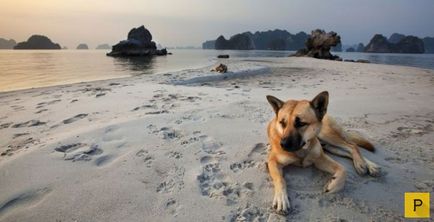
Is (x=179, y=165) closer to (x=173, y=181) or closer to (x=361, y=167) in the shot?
(x=173, y=181)

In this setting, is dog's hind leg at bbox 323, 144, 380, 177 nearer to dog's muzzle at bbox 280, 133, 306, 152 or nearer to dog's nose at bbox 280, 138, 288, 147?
dog's muzzle at bbox 280, 133, 306, 152

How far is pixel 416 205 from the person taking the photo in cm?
286

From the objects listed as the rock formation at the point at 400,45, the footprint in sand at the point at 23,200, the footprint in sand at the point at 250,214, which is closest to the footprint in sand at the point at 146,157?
the footprint in sand at the point at 23,200

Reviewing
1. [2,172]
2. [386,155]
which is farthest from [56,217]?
[386,155]

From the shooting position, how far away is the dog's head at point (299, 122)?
10.0 feet

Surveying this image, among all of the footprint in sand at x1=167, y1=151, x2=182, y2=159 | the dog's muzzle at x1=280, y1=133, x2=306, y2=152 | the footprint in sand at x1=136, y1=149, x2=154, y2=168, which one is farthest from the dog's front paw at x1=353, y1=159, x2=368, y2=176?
the footprint in sand at x1=136, y1=149, x2=154, y2=168

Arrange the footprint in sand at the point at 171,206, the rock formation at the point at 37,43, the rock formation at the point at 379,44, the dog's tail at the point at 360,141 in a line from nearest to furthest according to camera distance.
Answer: the footprint in sand at the point at 171,206 → the dog's tail at the point at 360,141 → the rock formation at the point at 379,44 → the rock formation at the point at 37,43

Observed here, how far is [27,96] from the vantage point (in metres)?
8.59

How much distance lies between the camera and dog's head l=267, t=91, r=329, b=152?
3058 mm

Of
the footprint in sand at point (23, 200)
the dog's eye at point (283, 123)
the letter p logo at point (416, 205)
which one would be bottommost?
the letter p logo at point (416, 205)

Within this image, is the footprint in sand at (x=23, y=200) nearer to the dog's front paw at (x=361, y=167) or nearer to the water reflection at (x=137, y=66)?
the dog's front paw at (x=361, y=167)

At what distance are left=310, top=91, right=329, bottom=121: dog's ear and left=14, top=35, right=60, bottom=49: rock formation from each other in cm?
15905

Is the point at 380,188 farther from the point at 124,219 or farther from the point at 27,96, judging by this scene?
the point at 27,96

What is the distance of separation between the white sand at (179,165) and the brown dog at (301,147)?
5.1 inches
